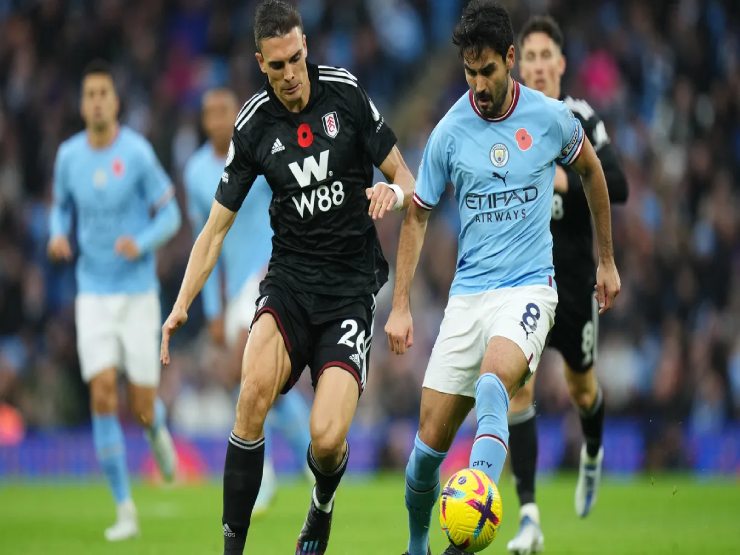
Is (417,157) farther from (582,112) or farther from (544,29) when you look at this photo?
(582,112)

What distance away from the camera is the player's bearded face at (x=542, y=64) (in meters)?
8.96

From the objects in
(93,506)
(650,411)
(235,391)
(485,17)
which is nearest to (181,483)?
(93,506)

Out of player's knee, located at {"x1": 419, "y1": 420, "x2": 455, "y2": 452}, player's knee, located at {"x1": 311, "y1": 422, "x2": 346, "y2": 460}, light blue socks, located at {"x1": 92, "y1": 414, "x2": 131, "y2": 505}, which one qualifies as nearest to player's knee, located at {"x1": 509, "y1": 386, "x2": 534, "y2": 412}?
player's knee, located at {"x1": 419, "y1": 420, "x2": 455, "y2": 452}

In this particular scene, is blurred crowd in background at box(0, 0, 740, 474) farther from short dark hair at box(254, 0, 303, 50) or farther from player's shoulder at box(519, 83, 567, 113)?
short dark hair at box(254, 0, 303, 50)

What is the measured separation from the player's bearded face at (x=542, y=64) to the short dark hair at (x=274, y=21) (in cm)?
235

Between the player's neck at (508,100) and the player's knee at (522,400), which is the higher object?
the player's neck at (508,100)

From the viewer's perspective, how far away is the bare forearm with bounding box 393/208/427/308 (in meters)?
7.11

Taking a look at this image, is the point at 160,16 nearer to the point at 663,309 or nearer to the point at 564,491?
the point at 663,309

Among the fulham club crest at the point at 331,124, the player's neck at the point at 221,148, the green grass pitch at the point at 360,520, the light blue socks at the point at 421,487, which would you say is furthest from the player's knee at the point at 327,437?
the player's neck at the point at 221,148

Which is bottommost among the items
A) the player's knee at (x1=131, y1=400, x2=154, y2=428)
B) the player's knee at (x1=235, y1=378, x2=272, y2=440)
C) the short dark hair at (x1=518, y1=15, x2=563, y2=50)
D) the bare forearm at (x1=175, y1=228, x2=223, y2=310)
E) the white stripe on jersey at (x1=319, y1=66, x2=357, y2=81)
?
the player's knee at (x1=131, y1=400, x2=154, y2=428)

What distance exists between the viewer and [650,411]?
1636 centimetres

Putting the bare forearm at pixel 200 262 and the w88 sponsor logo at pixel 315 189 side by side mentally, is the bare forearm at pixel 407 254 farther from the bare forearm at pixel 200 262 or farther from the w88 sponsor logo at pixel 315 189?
the bare forearm at pixel 200 262

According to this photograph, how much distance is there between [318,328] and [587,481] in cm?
363

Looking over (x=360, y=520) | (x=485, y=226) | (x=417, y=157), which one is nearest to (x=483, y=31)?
(x=485, y=226)
